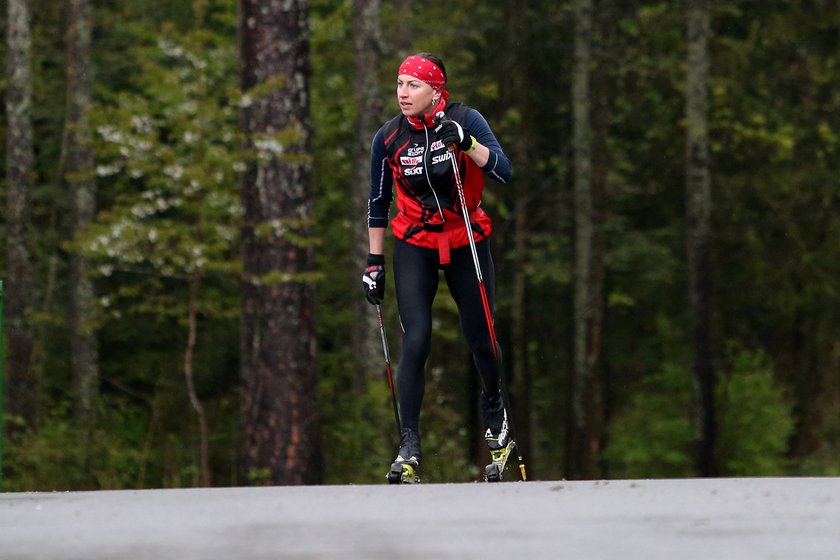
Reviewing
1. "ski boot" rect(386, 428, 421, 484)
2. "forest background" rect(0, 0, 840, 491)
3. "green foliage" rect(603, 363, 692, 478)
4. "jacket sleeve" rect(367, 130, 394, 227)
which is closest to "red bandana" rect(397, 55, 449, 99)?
"jacket sleeve" rect(367, 130, 394, 227)

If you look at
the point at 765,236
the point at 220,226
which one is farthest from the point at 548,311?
the point at 220,226

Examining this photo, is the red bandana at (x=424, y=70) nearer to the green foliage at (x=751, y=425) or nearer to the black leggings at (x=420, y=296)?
the black leggings at (x=420, y=296)

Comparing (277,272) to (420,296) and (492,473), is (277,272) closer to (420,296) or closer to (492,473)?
(420,296)

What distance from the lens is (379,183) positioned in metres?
8.73

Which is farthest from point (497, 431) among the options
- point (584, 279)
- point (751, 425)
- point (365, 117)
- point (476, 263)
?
point (584, 279)

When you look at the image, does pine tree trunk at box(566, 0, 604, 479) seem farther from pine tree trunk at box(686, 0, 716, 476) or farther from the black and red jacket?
the black and red jacket

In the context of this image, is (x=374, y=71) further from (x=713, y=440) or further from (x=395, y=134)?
(x=395, y=134)

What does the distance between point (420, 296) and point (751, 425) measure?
804 inches

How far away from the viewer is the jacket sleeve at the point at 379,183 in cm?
858

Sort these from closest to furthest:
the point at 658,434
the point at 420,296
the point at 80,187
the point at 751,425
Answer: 1. the point at 420,296
2. the point at 80,187
3. the point at 751,425
4. the point at 658,434

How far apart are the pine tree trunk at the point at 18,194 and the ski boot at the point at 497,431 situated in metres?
14.9

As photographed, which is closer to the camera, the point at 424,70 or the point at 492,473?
the point at 424,70

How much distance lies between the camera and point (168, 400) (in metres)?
20.8

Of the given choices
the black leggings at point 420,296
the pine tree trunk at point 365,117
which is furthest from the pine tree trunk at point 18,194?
the black leggings at point 420,296
